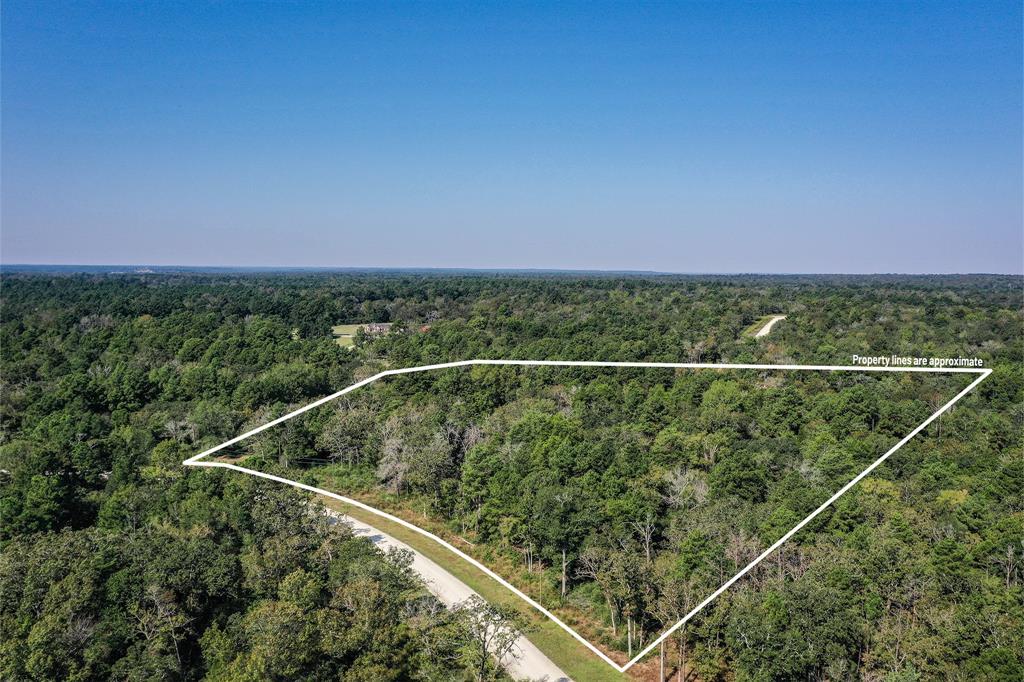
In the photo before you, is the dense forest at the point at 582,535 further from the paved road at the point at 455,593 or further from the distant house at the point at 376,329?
the distant house at the point at 376,329

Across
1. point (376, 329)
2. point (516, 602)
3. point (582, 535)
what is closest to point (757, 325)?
point (376, 329)

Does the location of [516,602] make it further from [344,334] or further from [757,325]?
[344,334]

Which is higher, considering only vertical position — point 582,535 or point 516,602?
point 582,535

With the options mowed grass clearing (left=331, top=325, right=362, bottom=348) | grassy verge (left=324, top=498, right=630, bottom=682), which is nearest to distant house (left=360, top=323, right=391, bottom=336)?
mowed grass clearing (left=331, top=325, right=362, bottom=348)

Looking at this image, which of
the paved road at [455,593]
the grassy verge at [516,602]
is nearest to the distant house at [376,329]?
the paved road at [455,593]

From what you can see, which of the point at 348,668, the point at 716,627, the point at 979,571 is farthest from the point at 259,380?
the point at 979,571

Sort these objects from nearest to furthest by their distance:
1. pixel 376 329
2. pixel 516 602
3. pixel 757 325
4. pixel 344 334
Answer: pixel 516 602 → pixel 757 325 → pixel 344 334 → pixel 376 329
